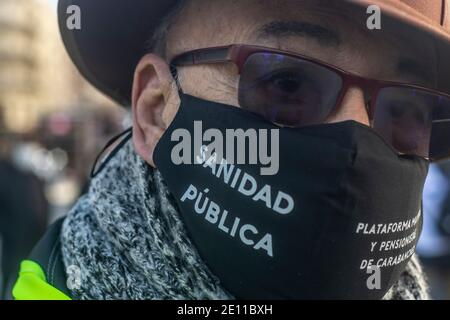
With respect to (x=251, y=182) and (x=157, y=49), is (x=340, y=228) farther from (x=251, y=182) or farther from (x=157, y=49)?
(x=157, y=49)

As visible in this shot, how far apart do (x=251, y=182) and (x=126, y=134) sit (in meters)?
0.60

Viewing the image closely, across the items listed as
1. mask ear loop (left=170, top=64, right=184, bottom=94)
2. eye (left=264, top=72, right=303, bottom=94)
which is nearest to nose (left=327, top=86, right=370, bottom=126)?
eye (left=264, top=72, right=303, bottom=94)

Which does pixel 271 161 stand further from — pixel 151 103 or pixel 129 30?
pixel 129 30

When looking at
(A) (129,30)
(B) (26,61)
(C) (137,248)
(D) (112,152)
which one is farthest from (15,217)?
(B) (26,61)

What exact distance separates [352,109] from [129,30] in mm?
727

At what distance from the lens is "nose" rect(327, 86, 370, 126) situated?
4.27ft

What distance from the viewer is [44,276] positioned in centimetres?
143

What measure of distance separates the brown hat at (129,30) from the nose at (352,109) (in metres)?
0.17

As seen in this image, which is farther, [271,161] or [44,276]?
[44,276]

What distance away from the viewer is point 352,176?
1.24m

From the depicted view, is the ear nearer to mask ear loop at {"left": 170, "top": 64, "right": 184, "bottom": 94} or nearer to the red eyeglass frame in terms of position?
mask ear loop at {"left": 170, "top": 64, "right": 184, "bottom": 94}

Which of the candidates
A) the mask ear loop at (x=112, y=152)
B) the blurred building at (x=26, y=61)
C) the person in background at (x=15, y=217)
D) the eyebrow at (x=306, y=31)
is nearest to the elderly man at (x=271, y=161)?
the eyebrow at (x=306, y=31)

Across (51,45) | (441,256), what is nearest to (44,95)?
(51,45)
